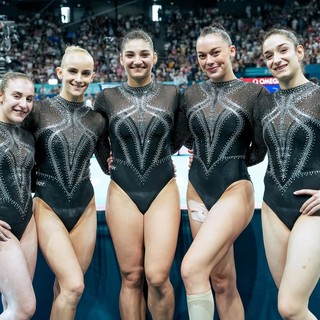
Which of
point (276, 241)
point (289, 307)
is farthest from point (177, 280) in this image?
point (289, 307)

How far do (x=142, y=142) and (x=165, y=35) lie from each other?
20.9 meters

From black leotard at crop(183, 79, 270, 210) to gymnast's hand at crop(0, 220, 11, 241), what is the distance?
3.90 ft

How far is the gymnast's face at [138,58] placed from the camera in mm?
3143

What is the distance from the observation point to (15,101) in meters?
2.79

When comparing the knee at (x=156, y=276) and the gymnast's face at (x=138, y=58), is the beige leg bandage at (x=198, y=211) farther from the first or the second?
the gymnast's face at (x=138, y=58)

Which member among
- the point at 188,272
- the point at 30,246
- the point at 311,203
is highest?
the point at 311,203

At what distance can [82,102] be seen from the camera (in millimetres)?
3199

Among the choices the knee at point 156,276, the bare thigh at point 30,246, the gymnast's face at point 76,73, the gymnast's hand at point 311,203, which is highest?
the gymnast's face at point 76,73

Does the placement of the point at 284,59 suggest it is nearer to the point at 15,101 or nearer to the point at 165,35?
the point at 15,101

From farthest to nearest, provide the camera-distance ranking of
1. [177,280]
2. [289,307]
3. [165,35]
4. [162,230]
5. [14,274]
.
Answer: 1. [165,35]
2. [177,280]
3. [162,230]
4. [14,274]
5. [289,307]

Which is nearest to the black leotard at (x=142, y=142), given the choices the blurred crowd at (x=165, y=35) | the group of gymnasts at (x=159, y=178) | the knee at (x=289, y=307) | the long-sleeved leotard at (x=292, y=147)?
the group of gymnasts at (x=159, y=178)

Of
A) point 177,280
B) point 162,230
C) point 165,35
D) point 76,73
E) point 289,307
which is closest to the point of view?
point 289,307

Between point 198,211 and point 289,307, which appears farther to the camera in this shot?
point 198,211

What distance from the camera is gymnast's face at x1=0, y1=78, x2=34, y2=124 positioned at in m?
2.79
